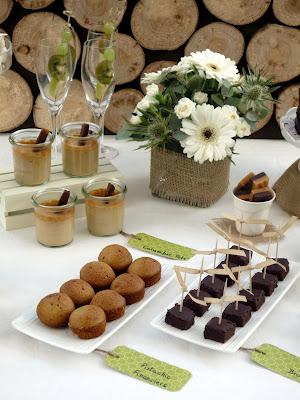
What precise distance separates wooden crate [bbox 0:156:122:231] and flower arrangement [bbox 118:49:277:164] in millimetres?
146

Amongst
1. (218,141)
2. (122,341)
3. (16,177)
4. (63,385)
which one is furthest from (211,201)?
(63,385)

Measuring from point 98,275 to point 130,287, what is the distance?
0.07 metres

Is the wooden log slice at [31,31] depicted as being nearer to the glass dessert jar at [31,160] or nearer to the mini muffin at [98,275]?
the glass dessert jar at [31,160]

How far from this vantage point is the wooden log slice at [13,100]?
2.12m

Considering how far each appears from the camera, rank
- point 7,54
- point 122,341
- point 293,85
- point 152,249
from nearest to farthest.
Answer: point 122,341
point 152,249
point 7,54
point 293,85

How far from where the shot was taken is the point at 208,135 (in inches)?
67.8

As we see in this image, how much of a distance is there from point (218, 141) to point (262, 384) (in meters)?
0.65

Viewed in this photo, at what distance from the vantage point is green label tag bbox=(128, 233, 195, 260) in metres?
1.59

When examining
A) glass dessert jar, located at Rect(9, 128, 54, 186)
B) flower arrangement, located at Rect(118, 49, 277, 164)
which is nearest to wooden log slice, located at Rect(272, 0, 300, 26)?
flower arrangement, located at Rect(118, 49, 277, 164)

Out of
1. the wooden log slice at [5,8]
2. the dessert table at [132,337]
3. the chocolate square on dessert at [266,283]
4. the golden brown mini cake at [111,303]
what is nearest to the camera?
the dessert table at [132,337]

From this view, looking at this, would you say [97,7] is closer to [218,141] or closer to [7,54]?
[7,54]

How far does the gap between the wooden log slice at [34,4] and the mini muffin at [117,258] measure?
2.78 feet

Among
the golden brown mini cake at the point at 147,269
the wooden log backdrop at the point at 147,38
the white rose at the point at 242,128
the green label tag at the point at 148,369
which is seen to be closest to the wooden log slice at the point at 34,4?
the wooden log backdrop at the point at 147,38

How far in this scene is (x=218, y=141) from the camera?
5.61 ft
